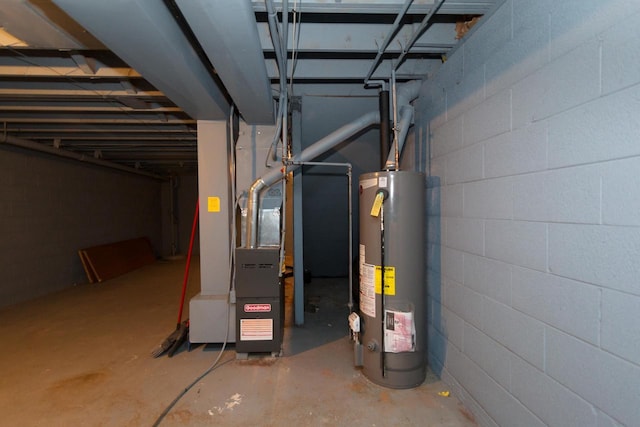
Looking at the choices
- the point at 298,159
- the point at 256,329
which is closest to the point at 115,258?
the point at 256,329

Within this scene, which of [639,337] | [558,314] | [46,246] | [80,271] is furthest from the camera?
[80,271]

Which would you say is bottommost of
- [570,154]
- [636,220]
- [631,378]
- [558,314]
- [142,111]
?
[631,378]

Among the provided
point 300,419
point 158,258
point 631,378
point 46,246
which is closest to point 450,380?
point 300,419

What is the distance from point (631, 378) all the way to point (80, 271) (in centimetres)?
644

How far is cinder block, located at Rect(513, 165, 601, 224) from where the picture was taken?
103 centimetres

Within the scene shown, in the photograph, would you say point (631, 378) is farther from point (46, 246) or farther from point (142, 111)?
point (46, 246)

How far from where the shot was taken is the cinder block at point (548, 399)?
107 cm

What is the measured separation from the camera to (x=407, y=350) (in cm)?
190

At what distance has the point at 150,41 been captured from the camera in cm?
138

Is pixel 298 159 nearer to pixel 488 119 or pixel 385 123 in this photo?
pixel 385 123

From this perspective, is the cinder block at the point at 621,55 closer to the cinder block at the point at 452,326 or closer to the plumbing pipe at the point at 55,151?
the cinder block at the point at 452,326

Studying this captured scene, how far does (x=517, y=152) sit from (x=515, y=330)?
82 centimetres

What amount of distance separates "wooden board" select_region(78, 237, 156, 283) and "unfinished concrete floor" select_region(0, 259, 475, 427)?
1.73m

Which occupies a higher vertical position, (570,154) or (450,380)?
(570,154)
